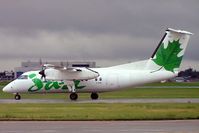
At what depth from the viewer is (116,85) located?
156 ft

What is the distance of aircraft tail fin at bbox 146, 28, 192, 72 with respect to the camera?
4738 cm

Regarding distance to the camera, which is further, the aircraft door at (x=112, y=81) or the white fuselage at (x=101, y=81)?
the aircraft door at (x=112, y=81)

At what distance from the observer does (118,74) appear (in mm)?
47375

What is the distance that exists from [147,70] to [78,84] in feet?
22.2

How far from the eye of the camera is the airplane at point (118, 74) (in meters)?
47.0

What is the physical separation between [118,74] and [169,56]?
5211mm

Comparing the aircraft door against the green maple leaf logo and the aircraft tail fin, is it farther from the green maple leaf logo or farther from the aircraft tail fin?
the green maple leaf logo

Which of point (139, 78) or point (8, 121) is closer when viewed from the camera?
point (8, 121)
